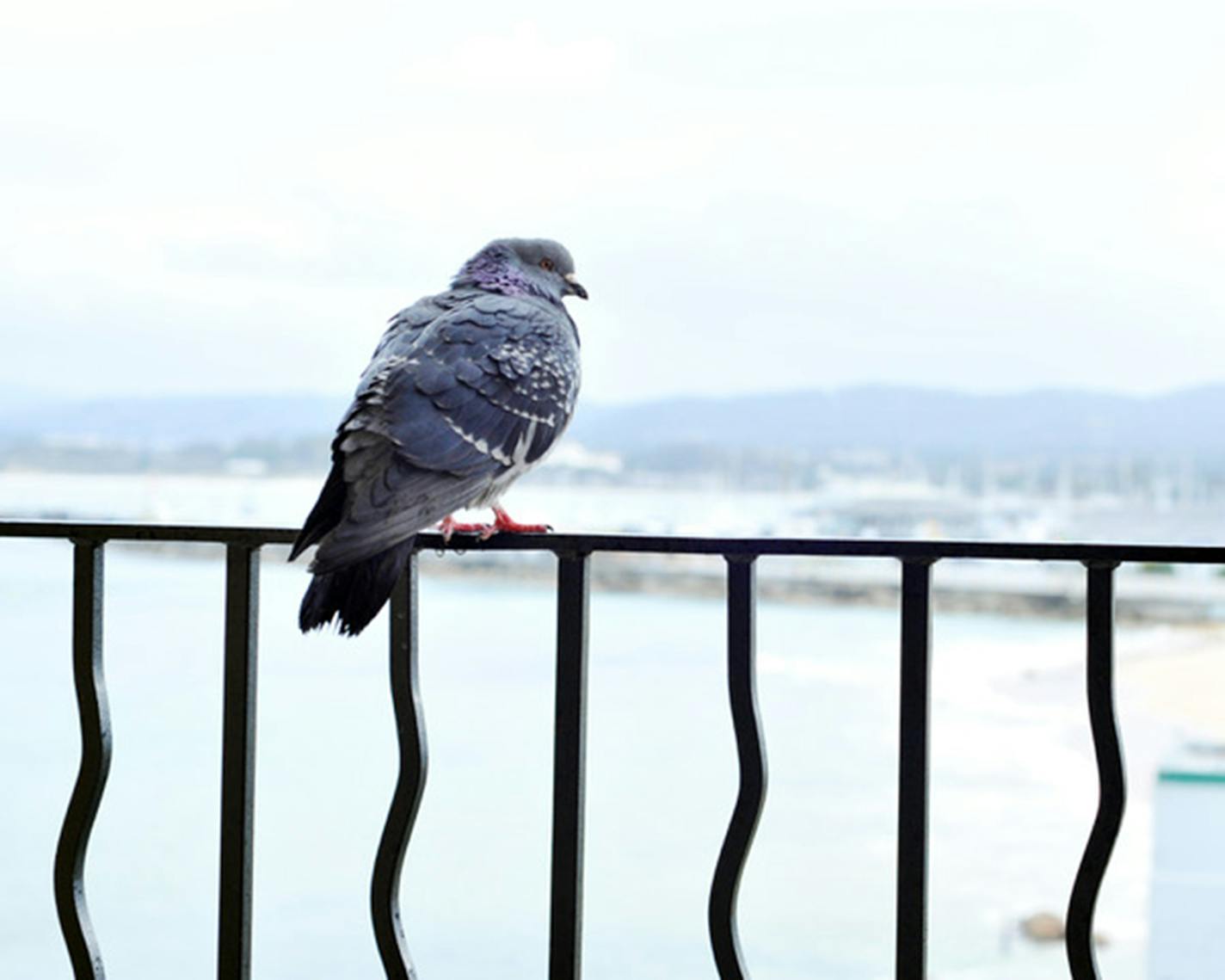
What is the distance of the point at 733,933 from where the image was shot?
156cm

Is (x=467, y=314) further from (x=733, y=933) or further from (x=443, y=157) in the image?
(x=443, y=157)

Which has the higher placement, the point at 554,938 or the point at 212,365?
the point at 212,365

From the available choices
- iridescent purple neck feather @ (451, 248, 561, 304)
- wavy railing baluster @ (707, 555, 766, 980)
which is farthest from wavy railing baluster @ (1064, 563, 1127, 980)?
iridescent purple neck feather @ (451, 248, 561, 304)

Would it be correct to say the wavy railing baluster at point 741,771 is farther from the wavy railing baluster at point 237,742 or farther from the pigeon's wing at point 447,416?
the wavy railing baluster at point 237,742

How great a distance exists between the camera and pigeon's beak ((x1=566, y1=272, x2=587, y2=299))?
238 centimetres

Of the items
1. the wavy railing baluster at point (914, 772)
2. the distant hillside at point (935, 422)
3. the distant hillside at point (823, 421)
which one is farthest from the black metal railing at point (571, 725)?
the distant hillside at point (935, 422)

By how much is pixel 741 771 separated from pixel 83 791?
0.73 meters

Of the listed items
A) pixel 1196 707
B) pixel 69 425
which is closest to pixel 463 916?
pixel 69 425

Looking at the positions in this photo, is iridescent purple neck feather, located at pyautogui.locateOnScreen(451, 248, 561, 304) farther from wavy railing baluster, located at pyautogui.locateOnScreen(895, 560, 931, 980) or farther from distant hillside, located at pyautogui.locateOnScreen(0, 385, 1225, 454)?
distant hillside, located at pyautogui.locateOnScreen(0, 385, 1225, 454)

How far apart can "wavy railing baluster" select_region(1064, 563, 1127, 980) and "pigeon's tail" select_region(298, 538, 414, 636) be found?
72cm

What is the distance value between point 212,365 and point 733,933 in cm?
1006

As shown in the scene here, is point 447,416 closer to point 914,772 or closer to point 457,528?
point 457,528

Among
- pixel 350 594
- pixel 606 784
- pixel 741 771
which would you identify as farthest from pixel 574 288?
pixel 606 784

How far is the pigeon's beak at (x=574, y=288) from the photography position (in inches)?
93.6
